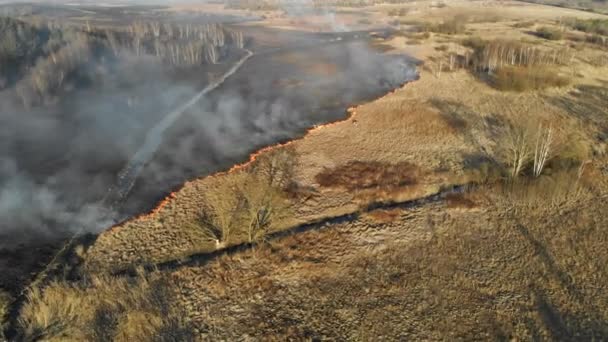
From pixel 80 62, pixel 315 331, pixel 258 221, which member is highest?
pixel 80 62

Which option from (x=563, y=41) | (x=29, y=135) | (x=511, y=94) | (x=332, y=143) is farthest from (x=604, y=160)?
(x=563, y=41)

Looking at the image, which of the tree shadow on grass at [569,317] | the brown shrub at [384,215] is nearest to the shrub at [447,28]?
the brown shrub at [384,215]

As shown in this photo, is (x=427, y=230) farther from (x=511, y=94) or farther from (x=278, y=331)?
(x=511, y=94)

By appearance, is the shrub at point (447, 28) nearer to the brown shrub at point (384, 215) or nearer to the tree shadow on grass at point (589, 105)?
the tree shadow on grass at point (589, 105)

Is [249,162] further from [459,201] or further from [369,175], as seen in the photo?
[459,201]

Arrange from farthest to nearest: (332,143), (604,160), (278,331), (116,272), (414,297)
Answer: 1. (332,143)
2. (604,160)
3. (116,272)
4. (414,297)
5. (278,331)

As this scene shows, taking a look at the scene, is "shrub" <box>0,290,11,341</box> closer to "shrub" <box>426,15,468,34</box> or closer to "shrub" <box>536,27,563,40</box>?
"shrub" <box>426,15,468,34</box>
